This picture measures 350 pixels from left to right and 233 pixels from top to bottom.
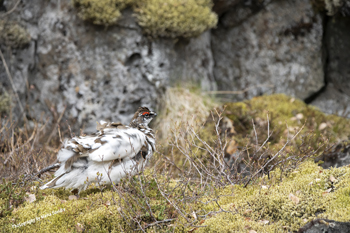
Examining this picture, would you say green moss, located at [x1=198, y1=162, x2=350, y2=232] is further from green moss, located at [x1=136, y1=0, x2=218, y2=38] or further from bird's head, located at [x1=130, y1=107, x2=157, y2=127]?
green moss, located at [x1=136, y1=0, x2=218, y2=38]

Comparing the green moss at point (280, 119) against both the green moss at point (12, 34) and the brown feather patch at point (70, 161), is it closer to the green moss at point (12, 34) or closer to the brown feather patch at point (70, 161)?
the brown feather patch at point (70, 161)

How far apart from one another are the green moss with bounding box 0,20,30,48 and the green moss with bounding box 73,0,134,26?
3.98ft

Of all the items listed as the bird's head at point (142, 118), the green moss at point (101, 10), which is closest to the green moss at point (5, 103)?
the green moss at point (101, 10)

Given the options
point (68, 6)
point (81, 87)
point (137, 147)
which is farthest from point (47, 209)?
point (68, 6)

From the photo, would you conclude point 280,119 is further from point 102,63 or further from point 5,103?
point 5,103

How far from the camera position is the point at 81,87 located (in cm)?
650

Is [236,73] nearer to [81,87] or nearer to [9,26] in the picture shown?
[81,87]

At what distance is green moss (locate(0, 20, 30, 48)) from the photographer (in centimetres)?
622

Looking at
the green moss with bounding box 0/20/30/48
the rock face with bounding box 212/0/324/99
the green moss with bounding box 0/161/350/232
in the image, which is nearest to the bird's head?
the green moss with bounding box 0/161/350/232

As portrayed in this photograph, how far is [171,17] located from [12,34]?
316cm

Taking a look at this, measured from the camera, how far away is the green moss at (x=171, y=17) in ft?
20.9

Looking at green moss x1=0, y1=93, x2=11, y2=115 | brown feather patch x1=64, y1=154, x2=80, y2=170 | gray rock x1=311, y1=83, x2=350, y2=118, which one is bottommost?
gray rock x1=311, y1=83, x2=350, y2=118

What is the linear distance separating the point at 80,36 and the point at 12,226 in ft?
14.4

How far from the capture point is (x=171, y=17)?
6.42 metres
